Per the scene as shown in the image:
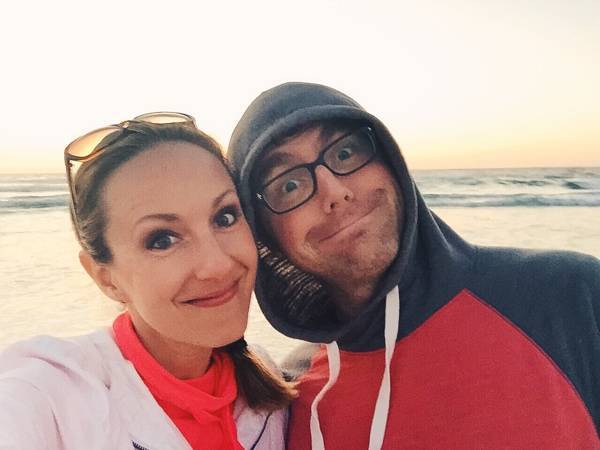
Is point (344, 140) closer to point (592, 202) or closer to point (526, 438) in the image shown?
point (526, 438)

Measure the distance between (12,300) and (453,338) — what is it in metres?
6.41

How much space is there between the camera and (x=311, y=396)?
2.34m

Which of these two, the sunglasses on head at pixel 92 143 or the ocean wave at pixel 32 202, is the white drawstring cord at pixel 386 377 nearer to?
the sunglasses on head at pixel 92 143

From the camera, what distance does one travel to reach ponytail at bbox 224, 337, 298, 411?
7.41 feet

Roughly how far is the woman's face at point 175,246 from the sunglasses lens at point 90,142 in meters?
Result: 0.14

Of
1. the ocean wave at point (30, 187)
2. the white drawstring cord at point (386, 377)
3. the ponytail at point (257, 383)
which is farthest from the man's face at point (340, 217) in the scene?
the ocean wave at point (30, 187)

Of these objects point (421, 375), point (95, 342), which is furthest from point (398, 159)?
point (95, 342)

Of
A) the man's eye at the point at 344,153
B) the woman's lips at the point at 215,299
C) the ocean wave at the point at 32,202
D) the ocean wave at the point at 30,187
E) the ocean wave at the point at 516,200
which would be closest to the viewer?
the woman's lips at the point at 215,299

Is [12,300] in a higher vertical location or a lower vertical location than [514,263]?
lower

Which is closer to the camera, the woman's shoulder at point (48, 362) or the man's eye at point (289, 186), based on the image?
the woman's shoulder at point (48, 362)

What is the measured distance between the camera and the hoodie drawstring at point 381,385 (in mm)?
2004

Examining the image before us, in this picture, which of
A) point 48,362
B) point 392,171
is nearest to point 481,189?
point 392,171

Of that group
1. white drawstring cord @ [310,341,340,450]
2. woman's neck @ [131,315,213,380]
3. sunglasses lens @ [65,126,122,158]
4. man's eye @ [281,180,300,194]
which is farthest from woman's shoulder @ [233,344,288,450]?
sunglasses lens @ [65,126,122,158]

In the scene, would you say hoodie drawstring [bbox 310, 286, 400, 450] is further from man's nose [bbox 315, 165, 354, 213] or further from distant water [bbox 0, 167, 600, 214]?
distant water [bbox 0, 167, 600, 214]
